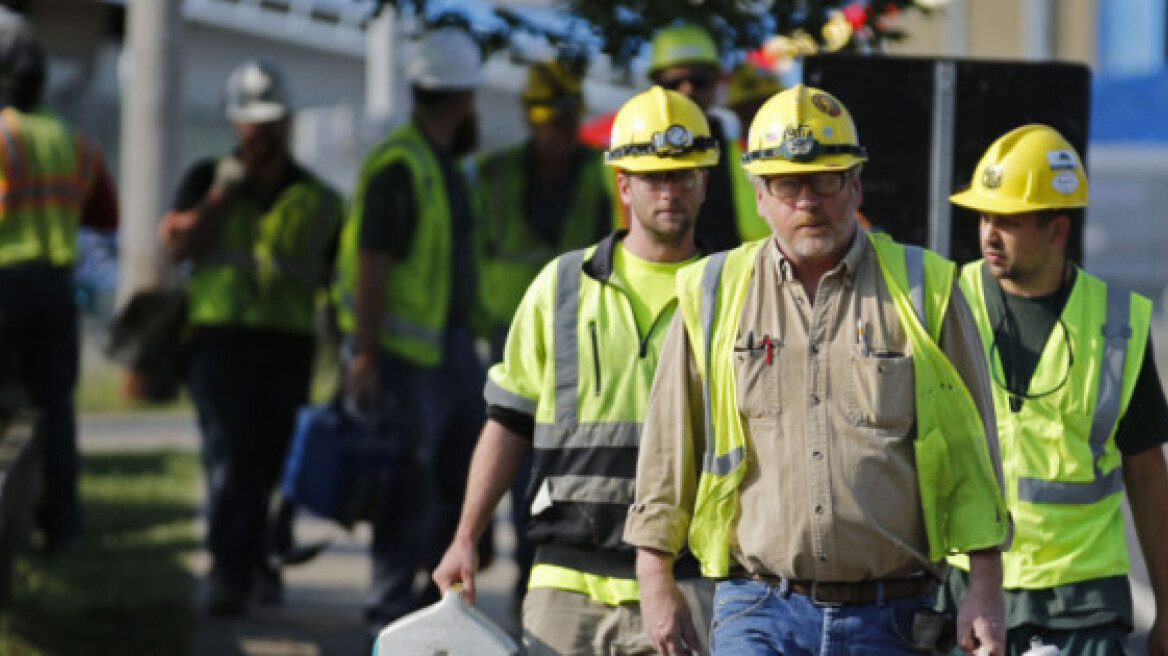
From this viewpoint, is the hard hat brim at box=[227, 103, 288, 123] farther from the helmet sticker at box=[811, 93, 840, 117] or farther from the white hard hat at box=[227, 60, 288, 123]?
the helmet sticker at box=[811, 93, 840, 117]

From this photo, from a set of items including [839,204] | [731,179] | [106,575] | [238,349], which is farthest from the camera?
[106,575]

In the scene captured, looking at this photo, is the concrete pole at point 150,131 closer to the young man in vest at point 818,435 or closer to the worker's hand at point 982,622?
the young man in vest at point 818,435

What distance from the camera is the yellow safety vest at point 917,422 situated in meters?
4.58

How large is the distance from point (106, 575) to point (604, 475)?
5372mm

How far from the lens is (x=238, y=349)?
373 inches

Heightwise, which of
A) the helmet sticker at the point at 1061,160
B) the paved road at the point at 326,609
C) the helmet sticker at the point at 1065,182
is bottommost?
the paved road at the point at 326,609

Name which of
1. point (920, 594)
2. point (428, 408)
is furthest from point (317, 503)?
point (920, 594)

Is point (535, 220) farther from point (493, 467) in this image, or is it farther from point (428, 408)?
point (493, 467)

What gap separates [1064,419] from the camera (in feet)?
18.2

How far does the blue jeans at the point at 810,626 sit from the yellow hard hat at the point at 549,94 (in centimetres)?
411

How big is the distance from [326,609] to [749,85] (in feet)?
10.5

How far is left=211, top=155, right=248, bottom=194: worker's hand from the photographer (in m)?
9.37

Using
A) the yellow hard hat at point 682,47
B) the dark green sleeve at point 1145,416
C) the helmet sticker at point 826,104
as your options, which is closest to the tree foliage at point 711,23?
the yellow hard hat at point 682,47

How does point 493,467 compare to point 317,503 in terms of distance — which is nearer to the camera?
point 493,467
